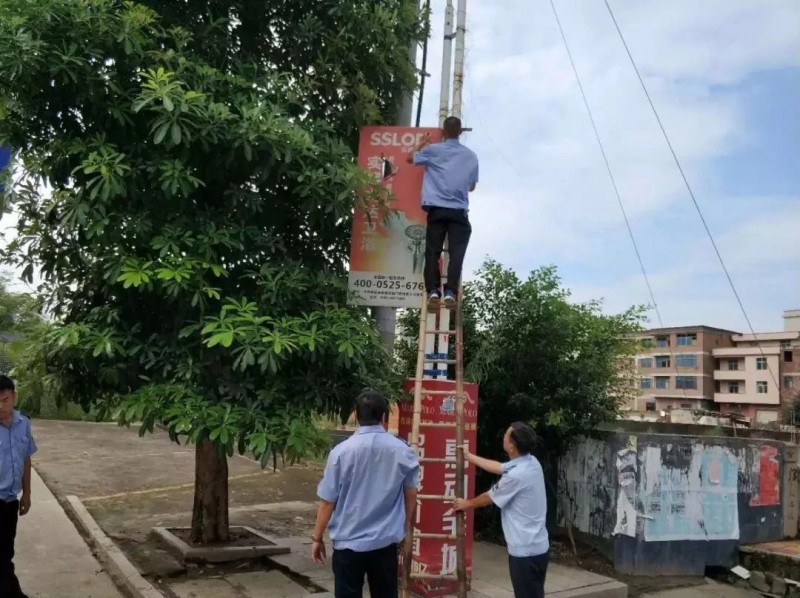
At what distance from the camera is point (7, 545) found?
16.9ft

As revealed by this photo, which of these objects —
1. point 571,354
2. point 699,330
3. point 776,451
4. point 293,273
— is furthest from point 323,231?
point 699,330

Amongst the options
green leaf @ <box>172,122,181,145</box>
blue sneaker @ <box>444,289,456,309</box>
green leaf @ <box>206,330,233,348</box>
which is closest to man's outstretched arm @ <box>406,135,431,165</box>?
blue sneaker @ <box>444,289,456,309</box>

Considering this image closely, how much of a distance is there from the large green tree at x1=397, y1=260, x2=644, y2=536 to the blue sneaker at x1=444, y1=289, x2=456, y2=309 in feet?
8.40

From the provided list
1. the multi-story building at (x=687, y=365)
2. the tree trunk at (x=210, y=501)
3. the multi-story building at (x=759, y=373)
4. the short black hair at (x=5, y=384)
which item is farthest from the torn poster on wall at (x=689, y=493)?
the multi-story building at (x=687, y=365)

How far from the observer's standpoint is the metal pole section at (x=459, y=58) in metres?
6.94

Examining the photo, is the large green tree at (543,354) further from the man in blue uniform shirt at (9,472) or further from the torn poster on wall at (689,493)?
the man in blue uniform shirt at (9,472)

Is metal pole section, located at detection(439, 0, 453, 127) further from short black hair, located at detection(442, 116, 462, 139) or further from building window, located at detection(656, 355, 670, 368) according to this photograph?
building window, located at detection(656, 355, 670, 368)

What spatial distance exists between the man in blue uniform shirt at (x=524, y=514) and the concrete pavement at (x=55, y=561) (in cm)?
384

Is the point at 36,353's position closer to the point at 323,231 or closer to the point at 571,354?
the point at 323,231

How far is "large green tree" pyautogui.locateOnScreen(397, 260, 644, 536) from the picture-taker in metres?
8.59

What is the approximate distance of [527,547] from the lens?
4.57 metres

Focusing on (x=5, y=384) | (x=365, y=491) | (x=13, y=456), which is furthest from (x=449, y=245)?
(x=13, y=456)

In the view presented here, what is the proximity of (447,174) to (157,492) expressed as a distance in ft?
29.6

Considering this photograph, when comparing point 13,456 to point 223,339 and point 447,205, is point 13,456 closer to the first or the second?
point 223,339
